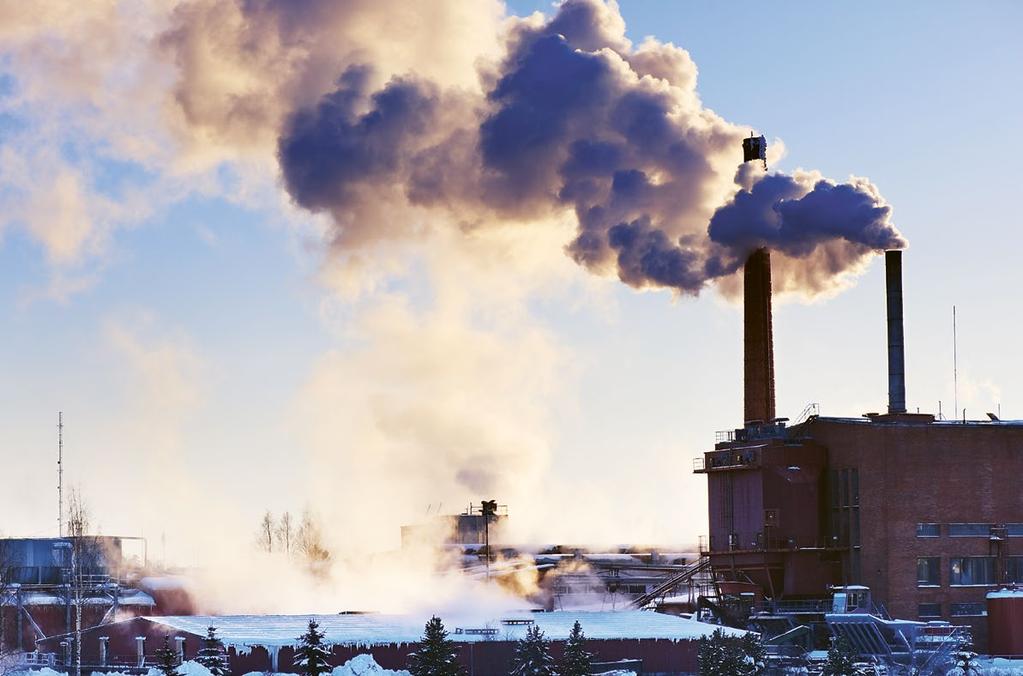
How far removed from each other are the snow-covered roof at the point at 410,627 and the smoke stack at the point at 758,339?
15839mm

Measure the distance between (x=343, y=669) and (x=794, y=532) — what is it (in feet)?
107

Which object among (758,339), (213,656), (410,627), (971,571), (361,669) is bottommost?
(361,669)

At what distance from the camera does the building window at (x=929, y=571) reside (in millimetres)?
91812

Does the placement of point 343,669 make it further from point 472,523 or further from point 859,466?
point 472,523

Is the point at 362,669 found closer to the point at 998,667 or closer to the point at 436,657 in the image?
the point at 436,657

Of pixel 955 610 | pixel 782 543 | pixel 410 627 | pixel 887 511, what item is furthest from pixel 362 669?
pixel 955 610

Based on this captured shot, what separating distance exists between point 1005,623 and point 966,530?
5.73 meters

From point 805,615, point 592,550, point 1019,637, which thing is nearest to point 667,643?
point 805,615

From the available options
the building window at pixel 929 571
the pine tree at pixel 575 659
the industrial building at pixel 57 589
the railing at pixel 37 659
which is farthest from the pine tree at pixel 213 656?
the building window at pixel 929 571

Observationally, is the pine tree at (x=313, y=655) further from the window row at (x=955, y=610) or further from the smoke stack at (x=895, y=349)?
the smoke stack at (x=895, y=349)

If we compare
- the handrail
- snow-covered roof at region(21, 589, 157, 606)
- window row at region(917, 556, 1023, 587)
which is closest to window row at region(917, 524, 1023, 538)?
window row at region(917, 556, 1023, 587)

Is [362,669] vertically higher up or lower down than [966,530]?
lower down

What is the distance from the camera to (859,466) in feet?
307

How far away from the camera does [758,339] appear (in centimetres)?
9869
